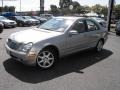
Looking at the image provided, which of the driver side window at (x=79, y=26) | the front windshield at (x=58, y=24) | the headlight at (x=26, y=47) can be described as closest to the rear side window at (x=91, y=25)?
the driver side window at (x=79, y=26)

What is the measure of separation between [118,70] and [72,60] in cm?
168

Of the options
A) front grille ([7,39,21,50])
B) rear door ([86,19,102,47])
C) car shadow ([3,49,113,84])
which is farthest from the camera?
rear door ([86,19,102,47])

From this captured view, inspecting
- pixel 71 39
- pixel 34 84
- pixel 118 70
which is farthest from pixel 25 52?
pixel 118 70

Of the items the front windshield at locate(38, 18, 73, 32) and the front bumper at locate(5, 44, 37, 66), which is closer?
the front bumper at locate(5, 44, 37, 66)

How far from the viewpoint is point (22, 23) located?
22.9 metres

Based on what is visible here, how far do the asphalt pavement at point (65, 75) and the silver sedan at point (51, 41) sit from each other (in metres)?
0.38

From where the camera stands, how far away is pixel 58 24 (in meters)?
6.34

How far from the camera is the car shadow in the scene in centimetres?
481

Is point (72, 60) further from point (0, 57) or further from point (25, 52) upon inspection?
point (0, 57)

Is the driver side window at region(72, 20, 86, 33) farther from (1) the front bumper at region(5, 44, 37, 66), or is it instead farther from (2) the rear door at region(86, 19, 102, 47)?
(1) the front bumper at region(5, 44, 37, 66)

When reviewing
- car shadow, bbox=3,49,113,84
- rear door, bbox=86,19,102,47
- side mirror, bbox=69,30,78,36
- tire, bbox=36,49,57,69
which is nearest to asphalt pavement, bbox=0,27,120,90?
car shadow, bbox=3,49,113,84

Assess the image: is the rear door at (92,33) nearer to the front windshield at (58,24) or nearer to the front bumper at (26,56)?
the front windshield at (58,24)

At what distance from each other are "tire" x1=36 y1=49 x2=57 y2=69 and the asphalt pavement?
0.17m

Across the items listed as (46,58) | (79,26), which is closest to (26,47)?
(46,58)
